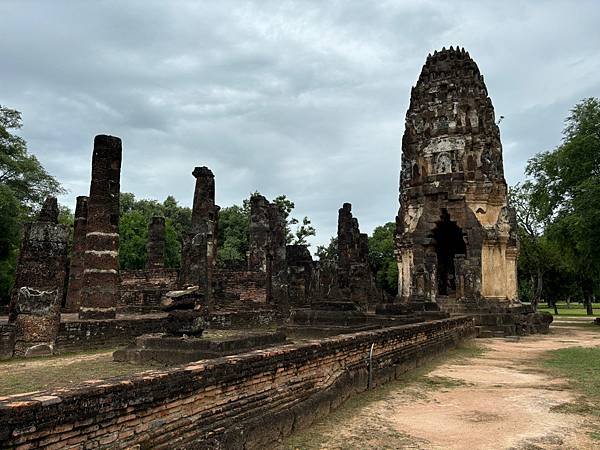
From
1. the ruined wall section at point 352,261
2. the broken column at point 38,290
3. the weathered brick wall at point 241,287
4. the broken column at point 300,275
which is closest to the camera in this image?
the broken column at point 38,290

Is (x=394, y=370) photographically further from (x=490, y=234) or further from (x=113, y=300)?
(x=490, y=234)

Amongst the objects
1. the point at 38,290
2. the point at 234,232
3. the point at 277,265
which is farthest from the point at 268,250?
the point at 234,232

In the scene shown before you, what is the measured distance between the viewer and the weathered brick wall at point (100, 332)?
10430 mm

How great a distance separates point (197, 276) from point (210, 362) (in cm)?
1097

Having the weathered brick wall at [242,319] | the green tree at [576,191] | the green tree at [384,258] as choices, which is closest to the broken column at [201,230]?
the weathered brick wall at [242,319]

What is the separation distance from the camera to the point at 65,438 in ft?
10.2

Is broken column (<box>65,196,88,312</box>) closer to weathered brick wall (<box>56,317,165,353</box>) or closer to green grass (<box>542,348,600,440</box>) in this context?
weathered brick wall (<box>56,317,165,353</box>)

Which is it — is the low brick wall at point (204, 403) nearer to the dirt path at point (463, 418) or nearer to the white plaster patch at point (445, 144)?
the dirt path at point (463, 418)

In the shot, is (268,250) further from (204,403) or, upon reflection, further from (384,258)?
(384,258)

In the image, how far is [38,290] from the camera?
9.91 metres

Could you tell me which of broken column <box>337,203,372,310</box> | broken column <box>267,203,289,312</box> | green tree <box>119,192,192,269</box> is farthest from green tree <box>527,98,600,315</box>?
green tree <box>119,192,192,269</box>

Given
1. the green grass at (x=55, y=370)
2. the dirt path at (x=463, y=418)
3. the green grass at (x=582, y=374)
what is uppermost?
the green grass at (x=55, y=370)

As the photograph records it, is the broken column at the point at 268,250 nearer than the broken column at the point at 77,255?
No

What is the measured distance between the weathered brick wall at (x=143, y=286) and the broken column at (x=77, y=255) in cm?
163
